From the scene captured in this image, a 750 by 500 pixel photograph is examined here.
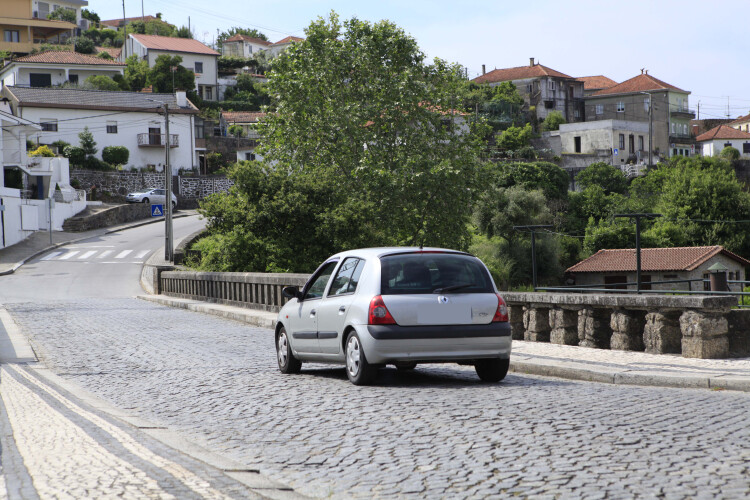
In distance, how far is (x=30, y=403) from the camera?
8836 millimetres

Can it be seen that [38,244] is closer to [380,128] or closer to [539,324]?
[380,128]

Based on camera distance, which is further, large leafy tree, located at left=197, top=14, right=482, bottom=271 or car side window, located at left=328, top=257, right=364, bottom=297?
large leafy tree, located at left=197, top=14, right=482, bottom=271

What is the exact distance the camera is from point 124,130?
80750 millimetres

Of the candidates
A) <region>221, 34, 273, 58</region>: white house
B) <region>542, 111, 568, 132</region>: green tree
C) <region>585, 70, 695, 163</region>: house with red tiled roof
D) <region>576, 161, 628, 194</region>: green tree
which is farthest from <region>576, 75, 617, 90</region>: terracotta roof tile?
<region>221, 34, 273, 58</region>: white house

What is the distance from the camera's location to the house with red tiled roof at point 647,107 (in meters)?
120

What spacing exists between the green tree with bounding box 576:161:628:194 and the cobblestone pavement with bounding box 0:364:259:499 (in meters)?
80.1

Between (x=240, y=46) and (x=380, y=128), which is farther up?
(x=240, y=46)

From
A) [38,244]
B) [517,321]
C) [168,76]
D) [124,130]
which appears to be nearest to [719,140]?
[168,76]

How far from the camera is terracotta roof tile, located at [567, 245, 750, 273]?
56.7 m

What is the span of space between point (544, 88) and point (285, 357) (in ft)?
380

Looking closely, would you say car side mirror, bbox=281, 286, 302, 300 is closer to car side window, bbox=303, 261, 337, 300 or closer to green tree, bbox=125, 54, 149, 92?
car side window, bbox=303, 261, 337, 300

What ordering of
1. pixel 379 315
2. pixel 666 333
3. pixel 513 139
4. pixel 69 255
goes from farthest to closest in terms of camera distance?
pixel 513 139
pixel 69 255
pixel 666 333
pixel 379 315

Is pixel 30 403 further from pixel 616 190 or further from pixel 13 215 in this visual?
pixel 616 190

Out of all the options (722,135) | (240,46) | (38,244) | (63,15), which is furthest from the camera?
(240,46)
